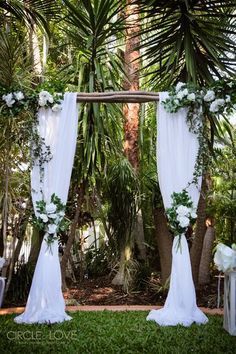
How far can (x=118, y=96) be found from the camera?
13.3ft

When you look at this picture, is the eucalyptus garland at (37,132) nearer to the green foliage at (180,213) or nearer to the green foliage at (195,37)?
the green foliage at (180,213)

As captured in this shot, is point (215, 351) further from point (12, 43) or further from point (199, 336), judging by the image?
point (12, 43)

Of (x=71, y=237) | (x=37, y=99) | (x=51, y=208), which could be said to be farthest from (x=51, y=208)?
(x=37, y=99)

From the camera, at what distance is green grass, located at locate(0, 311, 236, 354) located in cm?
303

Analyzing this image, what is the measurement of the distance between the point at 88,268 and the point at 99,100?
3019mm

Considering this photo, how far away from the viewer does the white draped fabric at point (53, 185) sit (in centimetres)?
380

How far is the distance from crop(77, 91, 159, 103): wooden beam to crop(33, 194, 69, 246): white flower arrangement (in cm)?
103

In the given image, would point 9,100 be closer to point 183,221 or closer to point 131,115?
point 183,221

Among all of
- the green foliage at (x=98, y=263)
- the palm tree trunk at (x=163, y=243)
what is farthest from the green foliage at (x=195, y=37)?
the green foliage at (x=98, y=263)

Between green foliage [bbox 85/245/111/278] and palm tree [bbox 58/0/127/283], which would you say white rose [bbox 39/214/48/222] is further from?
green foliage [bbox 85/245/111/278]

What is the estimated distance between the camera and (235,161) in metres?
5.82

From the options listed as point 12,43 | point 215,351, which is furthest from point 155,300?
point 12,43

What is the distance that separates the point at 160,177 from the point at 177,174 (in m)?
0.18

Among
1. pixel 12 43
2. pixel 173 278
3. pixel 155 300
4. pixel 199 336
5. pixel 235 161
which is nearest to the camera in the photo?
pixel 199 336
